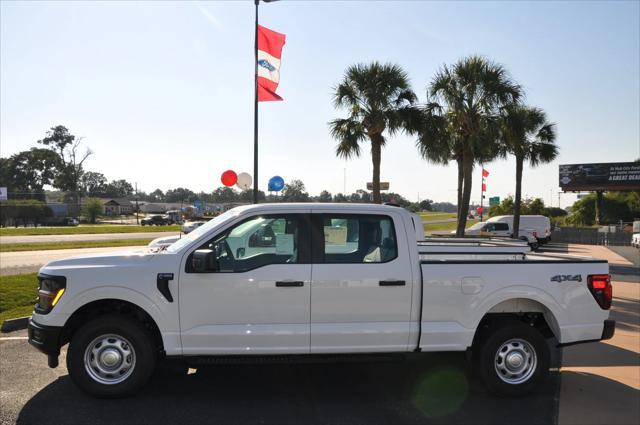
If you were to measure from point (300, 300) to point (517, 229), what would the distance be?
1052 inches

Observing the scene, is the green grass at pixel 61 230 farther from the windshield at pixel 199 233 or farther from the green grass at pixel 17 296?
the windshield at pixel 199 233

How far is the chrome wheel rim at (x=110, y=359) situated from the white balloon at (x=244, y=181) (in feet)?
33.7

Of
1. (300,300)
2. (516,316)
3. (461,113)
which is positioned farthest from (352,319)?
(461,113)

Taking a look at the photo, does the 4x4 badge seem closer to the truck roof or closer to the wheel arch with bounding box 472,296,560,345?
the wheel arch with bounding box 472,296,560,345

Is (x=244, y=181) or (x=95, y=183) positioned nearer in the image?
(x=244, y=181)

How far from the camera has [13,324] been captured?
Answer: 7281mm

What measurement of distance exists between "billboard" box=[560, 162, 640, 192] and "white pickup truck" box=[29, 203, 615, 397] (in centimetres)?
5243

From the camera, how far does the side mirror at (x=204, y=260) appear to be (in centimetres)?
424

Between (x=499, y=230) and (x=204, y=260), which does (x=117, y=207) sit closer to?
(x=499, y=230)

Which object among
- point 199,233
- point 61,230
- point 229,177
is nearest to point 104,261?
point 199,233

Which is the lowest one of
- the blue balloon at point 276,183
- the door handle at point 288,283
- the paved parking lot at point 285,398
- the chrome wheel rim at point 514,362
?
the paved parking lot at point 285,398

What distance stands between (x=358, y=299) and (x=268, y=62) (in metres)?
10.6

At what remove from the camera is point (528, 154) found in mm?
28781

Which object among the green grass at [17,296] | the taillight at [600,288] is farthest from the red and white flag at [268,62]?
the taillight at [600,288]
